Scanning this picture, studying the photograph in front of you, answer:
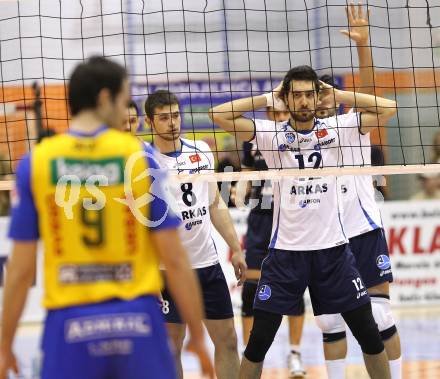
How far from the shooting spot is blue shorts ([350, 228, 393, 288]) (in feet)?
23.3

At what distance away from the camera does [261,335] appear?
250 inches

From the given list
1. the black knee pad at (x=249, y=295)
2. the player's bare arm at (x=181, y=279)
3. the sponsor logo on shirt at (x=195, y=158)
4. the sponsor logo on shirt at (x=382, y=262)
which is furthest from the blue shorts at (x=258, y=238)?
the player's bare arm at (x=181, y=279)

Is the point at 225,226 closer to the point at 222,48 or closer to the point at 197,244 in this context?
the point at 197,244

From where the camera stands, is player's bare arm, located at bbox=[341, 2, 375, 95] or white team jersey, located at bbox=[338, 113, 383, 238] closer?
player's bare arm, located at bbox=[341, 2, 375, 95]

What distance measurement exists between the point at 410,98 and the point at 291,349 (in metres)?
5.92

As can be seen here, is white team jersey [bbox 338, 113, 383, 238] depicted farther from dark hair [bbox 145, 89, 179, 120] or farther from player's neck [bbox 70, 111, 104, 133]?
player's neck [bbox 70, 111, 104, 133]

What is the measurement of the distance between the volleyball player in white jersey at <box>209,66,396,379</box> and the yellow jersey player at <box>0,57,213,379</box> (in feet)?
8.85

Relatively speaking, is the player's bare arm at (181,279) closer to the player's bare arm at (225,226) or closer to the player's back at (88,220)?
the player's back at (88,220)

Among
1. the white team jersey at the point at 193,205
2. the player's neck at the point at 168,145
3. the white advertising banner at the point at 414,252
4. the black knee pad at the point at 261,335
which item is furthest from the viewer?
the white advertising banner at the point at 414,252

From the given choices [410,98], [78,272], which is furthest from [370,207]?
[410,98]

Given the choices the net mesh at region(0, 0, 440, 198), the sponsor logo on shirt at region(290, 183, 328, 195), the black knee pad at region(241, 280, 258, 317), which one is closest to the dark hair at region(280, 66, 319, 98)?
the sponsor logo on shirt at region(290, 183, 328, 195)

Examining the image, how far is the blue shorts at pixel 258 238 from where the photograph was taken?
28.2 feet

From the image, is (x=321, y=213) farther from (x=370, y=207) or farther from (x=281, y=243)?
(x=370, y=207)

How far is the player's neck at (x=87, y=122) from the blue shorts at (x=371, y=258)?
3.68 meters
